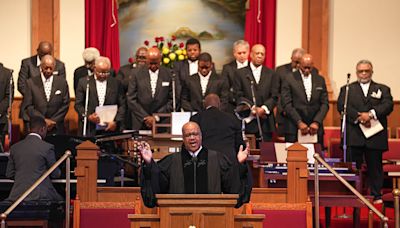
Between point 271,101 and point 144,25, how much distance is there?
3028 mm

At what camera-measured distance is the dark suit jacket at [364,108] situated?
12461 millimetres

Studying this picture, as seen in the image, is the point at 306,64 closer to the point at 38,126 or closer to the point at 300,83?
the point at 300,83

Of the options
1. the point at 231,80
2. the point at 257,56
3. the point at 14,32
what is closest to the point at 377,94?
the point at 257,56

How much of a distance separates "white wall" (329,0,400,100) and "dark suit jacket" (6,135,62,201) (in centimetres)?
578

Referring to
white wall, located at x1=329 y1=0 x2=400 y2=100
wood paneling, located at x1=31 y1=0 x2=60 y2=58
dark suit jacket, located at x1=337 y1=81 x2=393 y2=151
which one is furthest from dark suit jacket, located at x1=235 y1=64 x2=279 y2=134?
wood paneling, located at x1=31 y1=0 x2=60 y2=58

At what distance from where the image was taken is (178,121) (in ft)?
39.0

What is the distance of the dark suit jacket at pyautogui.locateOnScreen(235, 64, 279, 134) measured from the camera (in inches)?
505

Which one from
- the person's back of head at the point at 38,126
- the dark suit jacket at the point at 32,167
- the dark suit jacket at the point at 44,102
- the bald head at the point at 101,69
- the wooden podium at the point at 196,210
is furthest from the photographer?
the dark suit jacket at the point at 44,102

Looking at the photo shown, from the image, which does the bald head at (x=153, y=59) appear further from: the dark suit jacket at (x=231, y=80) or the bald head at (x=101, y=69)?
the dark suit jacket at (x=231, y=80)

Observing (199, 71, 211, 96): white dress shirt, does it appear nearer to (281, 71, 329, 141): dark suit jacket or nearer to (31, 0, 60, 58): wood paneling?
(281, 71, 329, 141): dark suit jacket

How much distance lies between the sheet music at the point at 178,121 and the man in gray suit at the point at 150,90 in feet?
3.06

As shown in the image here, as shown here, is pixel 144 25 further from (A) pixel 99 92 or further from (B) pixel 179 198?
(B) pixel 179 198

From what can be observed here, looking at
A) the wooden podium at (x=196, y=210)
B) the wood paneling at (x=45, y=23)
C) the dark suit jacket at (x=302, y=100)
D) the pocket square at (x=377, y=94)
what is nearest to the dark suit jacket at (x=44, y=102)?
the wood paneling at (x=45, y=23)

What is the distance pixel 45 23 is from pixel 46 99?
2133 millimetres
